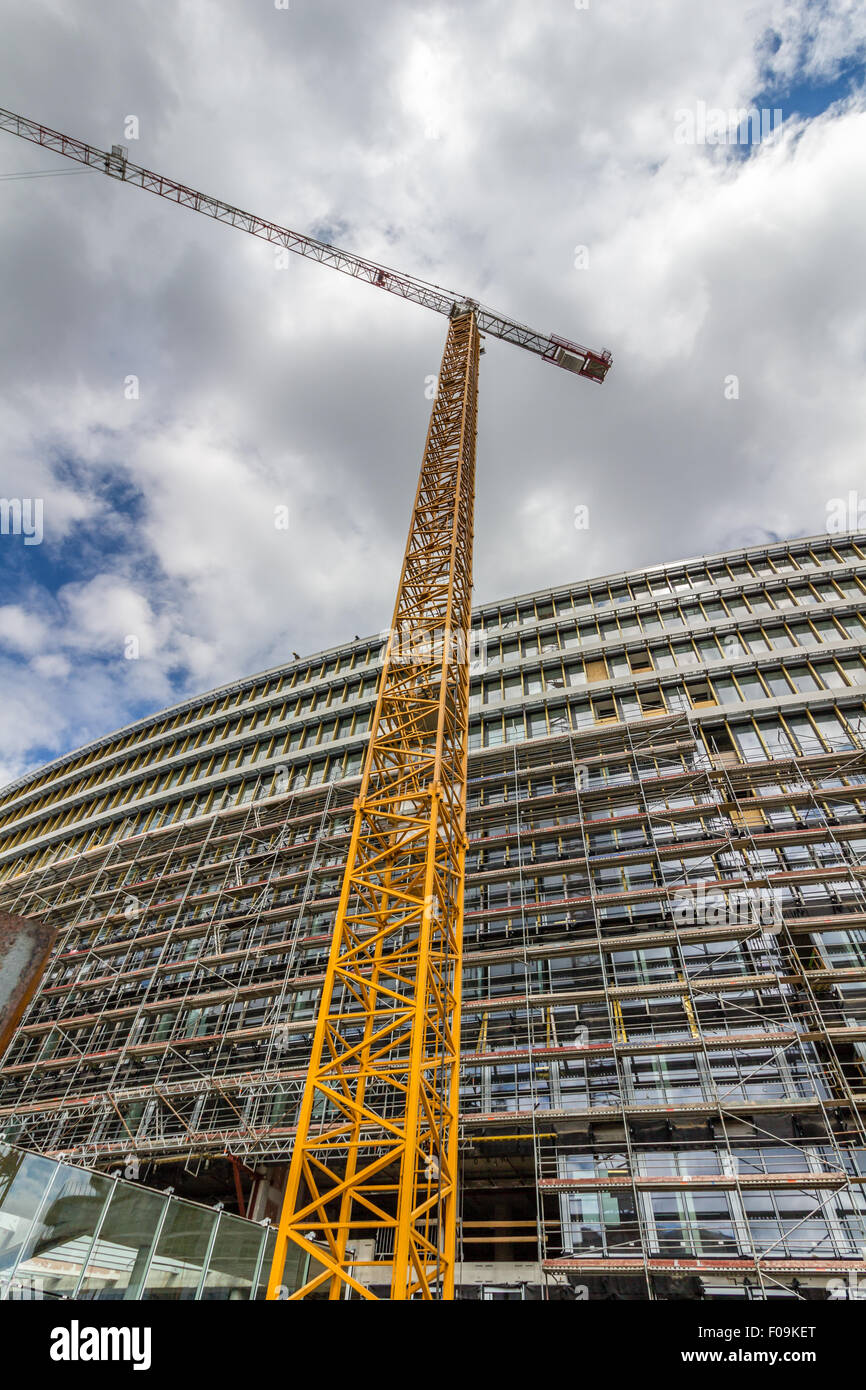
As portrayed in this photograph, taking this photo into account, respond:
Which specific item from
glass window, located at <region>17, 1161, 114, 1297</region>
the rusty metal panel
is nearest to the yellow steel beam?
glass window, located at <region>17, 1161, 114, 1297</region>

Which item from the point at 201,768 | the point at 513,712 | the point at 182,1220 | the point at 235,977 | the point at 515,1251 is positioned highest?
the point at 201,768

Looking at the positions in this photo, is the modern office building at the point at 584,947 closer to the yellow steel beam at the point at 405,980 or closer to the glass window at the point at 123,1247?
the yellow steel beam at the point at 405,980

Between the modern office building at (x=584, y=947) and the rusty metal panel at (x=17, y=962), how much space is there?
43.0 ft

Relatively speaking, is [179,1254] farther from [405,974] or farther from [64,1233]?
[405,974]

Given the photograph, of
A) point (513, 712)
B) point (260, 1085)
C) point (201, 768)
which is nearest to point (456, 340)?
point (513, 712)

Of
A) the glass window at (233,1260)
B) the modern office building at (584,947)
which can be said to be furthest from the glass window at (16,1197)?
the modern office building at (584,947)

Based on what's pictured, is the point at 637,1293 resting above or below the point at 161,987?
below

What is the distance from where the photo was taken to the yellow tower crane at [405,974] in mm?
14078

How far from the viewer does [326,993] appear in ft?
52.3

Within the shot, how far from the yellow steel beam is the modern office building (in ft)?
7.40

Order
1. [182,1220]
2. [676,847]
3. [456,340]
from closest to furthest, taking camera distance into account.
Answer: [182,1220], [676,847], [456,340]

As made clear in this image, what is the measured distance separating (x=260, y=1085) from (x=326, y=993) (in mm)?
8757
